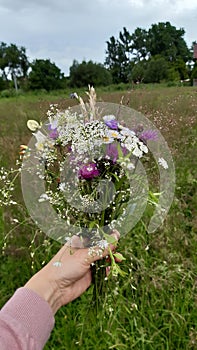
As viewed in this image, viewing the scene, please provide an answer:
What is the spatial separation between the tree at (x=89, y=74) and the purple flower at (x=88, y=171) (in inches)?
790

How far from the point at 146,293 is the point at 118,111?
1081 mm

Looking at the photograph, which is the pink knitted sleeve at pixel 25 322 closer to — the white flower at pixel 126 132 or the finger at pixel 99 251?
the finger at pixel 99 251

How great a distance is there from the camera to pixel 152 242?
6.36ft

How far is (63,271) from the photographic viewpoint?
41.6 inches

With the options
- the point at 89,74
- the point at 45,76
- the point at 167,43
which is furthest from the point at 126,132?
the point at 167,43

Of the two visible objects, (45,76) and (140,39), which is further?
(140,39)

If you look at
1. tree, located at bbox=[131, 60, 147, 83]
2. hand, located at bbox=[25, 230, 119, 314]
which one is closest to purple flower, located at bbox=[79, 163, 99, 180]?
hand, located at bbox=[25, 230, 119, 314]

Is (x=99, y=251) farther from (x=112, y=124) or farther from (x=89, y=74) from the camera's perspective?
(x=89, y=74)

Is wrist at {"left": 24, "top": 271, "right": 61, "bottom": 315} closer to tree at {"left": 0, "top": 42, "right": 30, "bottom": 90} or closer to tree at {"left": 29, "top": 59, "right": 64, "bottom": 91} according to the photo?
tree at {"left": 29, "top": 59, "right": 64, "bottom": 91}

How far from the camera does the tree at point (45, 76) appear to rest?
25812mm

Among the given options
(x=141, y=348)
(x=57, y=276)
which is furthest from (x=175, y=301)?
(x=57, y=276)

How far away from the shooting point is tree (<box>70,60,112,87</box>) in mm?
20766

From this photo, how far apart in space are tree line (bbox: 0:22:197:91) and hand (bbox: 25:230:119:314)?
386 inches

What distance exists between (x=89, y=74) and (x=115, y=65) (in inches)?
377
